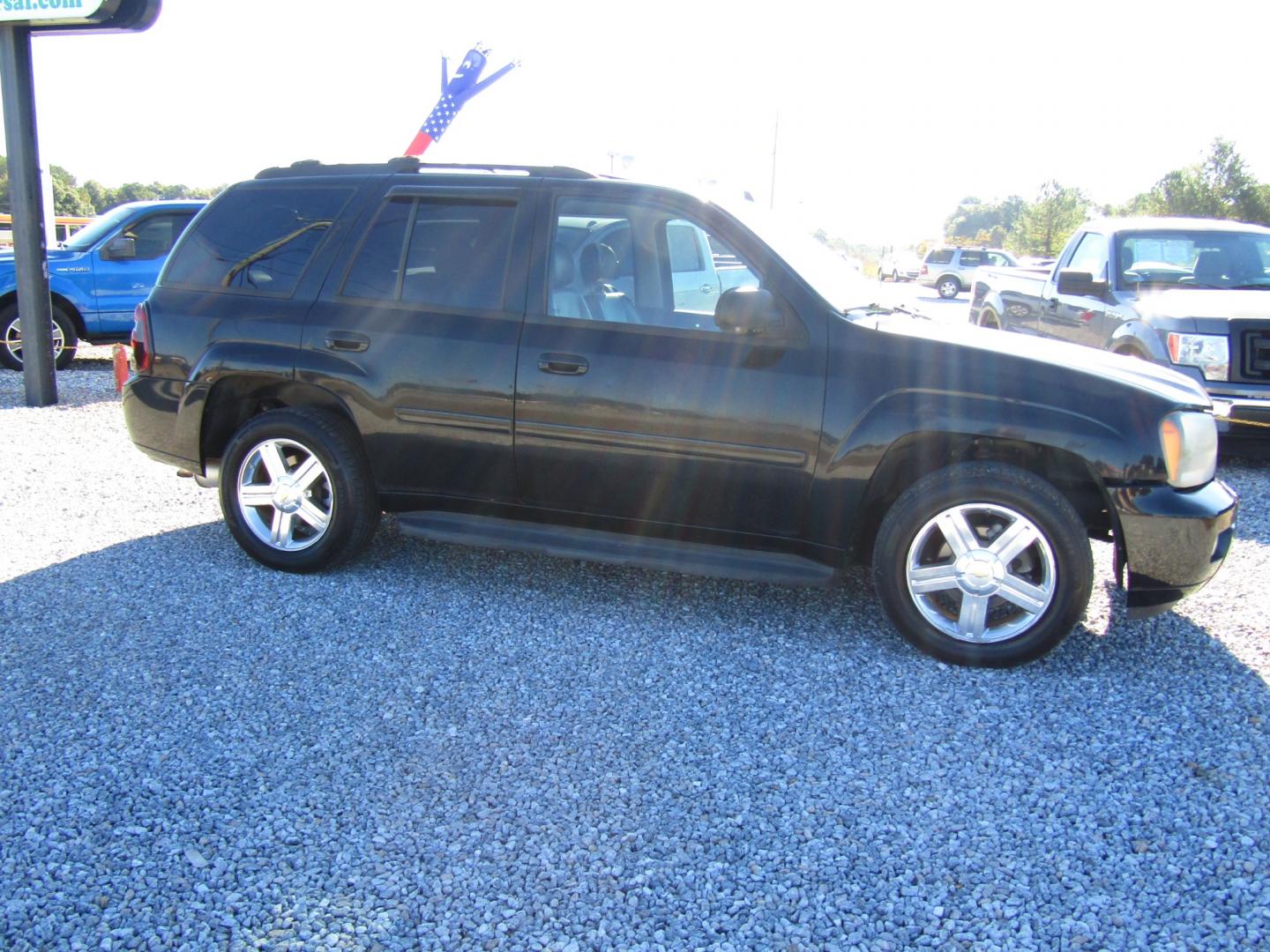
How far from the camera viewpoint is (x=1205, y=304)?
7293 millimetres

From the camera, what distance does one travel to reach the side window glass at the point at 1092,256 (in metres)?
8.34

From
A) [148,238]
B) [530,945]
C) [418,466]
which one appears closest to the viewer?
[530,945]

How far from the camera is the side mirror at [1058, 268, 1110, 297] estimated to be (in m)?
7.80

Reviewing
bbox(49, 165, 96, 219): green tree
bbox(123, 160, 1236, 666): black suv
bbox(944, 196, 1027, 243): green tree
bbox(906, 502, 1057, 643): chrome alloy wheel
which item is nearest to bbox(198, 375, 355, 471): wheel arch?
bbox(123, 160, 1236, 666): black suv

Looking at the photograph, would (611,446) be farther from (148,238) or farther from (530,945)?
(148,238)

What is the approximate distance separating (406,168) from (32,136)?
6.04m

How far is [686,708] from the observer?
3.65 m

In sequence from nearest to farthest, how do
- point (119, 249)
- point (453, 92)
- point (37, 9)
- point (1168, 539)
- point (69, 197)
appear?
point (1168, 539), point (37, 9), point (119, 249), point (453, 92), point (69, 197)

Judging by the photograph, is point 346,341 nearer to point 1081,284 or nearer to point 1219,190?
point 1081,284

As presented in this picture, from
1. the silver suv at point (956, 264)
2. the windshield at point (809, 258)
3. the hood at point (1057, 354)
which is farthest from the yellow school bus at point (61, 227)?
the silver suv at point (956, 264)

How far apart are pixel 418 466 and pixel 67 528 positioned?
92.7 inches

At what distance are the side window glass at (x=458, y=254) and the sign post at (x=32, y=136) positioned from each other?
19.1 ft

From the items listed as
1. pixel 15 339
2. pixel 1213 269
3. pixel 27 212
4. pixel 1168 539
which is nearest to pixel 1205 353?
pixel 1213 269

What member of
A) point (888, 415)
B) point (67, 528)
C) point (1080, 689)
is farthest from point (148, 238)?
point (1080, 689)
